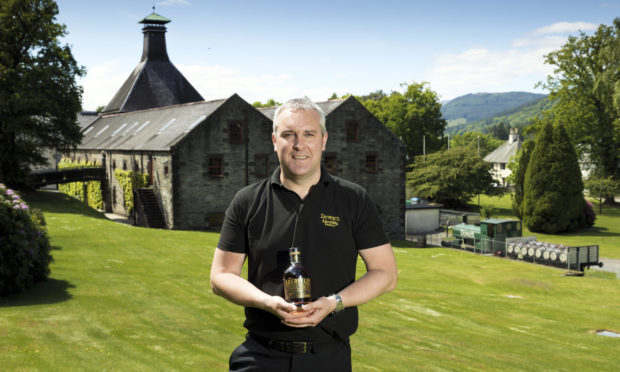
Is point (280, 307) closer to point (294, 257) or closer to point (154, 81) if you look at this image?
point (294, 257)

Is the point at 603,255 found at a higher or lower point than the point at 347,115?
lower

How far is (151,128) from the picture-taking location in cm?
4169

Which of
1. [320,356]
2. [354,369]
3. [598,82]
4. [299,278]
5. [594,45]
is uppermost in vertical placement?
[594,45]

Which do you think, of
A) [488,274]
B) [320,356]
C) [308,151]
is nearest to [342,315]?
[320,356]

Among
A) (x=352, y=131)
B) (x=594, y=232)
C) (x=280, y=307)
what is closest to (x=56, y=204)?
(x=352, y=131)

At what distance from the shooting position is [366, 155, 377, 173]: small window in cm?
4125

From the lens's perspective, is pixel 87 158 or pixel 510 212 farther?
pixel 510 212

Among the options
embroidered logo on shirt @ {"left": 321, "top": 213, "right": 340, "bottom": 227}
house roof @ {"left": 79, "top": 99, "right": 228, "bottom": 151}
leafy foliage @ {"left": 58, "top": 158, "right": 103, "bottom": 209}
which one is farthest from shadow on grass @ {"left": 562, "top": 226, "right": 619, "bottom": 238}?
embroidered logo on shirt @ {"left": 321, "top": 213, "right": 340, "bottom": 227}

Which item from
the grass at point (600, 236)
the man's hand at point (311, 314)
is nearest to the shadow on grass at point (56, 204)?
the man's hand at point (311, 314)

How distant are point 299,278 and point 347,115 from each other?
3700 centimetres

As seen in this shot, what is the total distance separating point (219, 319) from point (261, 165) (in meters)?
25.5

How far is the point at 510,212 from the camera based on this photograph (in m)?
60.5

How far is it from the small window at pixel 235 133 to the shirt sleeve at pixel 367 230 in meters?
32.9

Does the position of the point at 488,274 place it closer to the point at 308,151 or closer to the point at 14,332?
the point at 14,332
